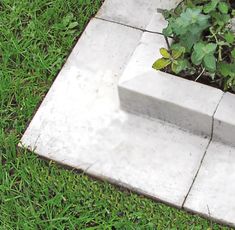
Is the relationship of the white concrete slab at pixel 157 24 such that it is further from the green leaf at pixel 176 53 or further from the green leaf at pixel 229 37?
the green leaf at pixel 229 37

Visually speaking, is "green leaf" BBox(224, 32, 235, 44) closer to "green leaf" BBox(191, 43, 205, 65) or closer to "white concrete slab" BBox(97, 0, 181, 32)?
"green leaf" BBox(191, 43, 205, 65)

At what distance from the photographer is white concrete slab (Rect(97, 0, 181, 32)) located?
3.70 m

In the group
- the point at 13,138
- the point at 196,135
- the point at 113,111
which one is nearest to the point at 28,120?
the point at 13,138

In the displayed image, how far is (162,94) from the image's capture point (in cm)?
315

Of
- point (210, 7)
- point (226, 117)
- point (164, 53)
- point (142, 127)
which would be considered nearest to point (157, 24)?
point (164, 53)

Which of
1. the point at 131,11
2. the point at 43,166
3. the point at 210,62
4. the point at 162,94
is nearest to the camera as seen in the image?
the point at 210,62

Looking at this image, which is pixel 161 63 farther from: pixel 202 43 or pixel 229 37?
pixel 229 37

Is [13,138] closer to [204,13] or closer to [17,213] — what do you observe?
[17,213]

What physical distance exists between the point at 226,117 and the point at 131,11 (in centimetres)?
99

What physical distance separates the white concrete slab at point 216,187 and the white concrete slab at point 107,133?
0.16ft

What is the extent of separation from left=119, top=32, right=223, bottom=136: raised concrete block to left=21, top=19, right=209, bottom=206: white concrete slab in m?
0.09

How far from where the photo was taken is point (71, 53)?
144 inches

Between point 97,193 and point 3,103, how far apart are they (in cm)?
74

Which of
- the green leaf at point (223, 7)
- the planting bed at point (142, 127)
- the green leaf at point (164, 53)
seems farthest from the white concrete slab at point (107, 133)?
the green leaf at point (223, 7)
